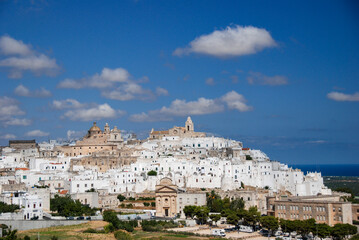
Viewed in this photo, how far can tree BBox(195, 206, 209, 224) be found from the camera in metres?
54.9

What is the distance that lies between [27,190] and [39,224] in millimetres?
9548

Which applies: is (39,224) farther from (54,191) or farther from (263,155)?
(263,155)

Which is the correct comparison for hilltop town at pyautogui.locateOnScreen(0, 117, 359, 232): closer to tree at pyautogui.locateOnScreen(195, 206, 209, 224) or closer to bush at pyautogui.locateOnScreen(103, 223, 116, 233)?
tree at pyautogui.locateOnScreen(195, 206, 209, 224)

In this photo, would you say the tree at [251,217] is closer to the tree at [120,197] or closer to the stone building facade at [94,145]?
the tree at [120,197]

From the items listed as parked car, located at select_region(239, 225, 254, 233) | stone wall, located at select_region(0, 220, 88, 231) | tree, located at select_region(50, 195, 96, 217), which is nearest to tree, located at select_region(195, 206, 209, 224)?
parked car, located at select_region(239, 225, 254, 233)

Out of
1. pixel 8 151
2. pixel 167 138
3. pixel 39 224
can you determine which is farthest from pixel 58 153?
pixel 39 224

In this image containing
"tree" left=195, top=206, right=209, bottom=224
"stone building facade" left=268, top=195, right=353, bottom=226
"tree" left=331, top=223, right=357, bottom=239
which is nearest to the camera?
"tree" left=331, top=223, right=357, bottom=239

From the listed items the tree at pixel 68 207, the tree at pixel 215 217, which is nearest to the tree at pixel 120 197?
the tree at pixel 68 207

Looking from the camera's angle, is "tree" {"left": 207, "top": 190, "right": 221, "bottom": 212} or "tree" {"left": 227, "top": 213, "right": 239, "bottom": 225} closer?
"tree" {"left": 227, "top": 213, "right": 239, "bottom": 225}

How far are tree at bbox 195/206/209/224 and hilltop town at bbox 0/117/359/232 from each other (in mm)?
3252

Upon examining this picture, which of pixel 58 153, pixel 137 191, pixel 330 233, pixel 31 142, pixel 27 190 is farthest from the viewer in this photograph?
pixel 31 142

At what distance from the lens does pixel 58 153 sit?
7906 cm

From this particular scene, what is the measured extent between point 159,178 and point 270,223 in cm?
1977

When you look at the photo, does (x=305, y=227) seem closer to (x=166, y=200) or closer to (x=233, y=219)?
(x=233, y=219)
